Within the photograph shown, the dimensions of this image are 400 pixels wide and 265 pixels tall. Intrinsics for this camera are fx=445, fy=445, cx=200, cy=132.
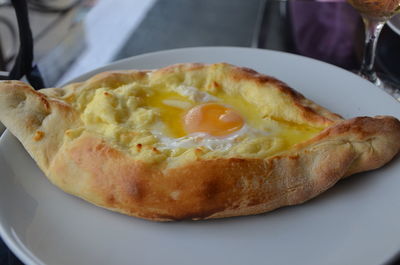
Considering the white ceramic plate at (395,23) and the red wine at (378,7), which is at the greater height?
the red wine at (378,7)

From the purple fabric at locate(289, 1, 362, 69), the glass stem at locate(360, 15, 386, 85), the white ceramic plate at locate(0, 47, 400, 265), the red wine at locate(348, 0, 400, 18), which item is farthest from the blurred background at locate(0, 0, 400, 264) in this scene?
the white ceramic plate at locate(0, 47, 400, 265)

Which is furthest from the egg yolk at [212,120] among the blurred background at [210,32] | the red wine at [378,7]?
the blurred background at [210,32]

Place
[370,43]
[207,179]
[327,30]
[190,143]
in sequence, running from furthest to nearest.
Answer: [327,30]
[370,43]
[190,143]
[207,179]

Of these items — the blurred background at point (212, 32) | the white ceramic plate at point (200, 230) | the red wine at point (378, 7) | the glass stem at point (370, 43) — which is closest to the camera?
the white ceramic plate at point (200, 230)

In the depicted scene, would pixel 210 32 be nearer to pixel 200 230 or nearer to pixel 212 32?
pixel 212 32

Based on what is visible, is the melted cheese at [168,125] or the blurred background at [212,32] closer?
the melted cheese at [168,125]

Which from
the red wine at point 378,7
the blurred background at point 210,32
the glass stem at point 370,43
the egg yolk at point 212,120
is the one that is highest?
the red wine at point 378,7

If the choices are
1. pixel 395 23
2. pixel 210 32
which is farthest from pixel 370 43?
pixel 210 32

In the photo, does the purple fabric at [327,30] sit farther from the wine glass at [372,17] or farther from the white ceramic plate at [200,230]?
the white ceramic plate at [200,230]
